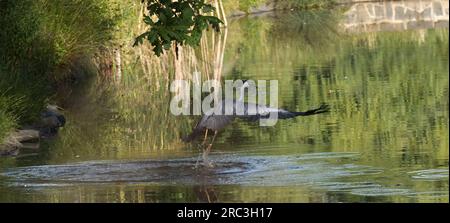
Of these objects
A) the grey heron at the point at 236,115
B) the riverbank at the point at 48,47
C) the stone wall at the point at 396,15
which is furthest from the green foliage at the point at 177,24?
the stone wall at the point at 396,15

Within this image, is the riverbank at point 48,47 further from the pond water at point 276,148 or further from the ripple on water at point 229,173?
the ripple on water at point 229,173

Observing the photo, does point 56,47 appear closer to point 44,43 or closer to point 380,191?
point 44,43

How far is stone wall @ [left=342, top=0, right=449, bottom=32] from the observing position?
42906mm

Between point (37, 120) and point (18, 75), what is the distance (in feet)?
2.24

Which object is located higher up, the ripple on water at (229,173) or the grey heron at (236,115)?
the grey heron at (236,115)

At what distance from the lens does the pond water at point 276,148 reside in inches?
483

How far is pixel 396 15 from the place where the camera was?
159 feet

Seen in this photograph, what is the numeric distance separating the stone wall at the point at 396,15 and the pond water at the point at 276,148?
14.8 m

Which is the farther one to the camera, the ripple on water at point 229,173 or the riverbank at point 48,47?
the riverbank at point 48,47

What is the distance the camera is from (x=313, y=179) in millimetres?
12688

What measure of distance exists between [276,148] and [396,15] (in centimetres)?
3416

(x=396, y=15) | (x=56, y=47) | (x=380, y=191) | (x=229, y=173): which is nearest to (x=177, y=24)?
(x=229, y=173)
